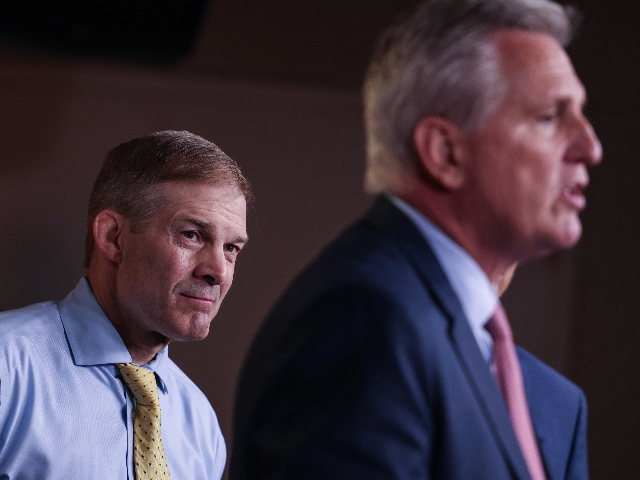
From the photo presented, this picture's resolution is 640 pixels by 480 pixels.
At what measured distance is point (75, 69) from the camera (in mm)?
1268

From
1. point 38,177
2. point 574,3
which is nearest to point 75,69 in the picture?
point 38,177

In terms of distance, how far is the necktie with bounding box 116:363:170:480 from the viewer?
112cm

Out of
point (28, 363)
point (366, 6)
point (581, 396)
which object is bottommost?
point (28, 363)

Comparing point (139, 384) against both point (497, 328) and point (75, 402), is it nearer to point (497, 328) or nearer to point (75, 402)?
point (75, 402)

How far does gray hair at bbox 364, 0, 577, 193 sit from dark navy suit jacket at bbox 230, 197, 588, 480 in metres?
0.11

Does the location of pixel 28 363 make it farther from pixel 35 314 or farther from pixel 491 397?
pixel 491 397

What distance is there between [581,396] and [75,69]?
105 cm

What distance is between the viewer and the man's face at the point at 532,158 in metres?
0.58

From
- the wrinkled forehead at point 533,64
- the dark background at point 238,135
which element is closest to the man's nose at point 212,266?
the dark background at point 238,135

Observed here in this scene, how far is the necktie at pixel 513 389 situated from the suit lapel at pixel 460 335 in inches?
2.3

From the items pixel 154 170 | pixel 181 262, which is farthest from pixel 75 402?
pixel 154 170

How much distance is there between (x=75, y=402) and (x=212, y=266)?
0.32 metres

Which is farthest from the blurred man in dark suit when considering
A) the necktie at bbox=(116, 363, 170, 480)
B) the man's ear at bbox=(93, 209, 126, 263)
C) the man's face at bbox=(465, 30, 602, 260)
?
the man's ear at bbox=(93, 209, 126, 263)

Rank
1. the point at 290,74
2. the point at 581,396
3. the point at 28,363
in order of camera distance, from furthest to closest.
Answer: the point at 290,74 < the point at 28,363 < the point at 581,396
